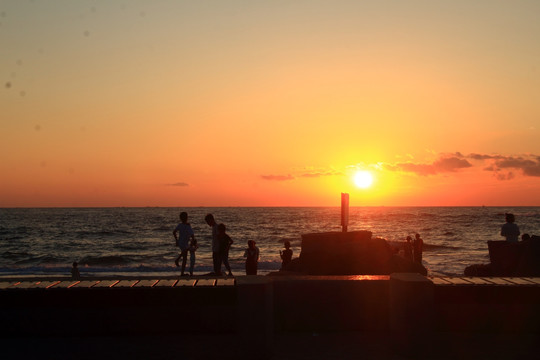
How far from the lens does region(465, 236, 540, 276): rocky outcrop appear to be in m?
10.8

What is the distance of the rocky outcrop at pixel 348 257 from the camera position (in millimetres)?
12023

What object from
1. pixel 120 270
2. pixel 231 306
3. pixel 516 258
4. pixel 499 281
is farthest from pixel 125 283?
pixel 120 270

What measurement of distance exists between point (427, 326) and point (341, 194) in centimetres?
965

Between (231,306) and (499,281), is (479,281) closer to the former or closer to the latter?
(499,281)

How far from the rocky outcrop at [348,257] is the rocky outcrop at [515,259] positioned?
1.95m

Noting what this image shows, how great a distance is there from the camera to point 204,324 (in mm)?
6562

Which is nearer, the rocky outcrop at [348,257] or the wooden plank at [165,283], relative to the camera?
the wooden plank at [165,283]

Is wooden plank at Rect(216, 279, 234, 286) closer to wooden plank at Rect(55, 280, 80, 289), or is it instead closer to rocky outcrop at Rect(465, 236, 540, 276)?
wooden plank at Rect(55, 280, 80, 289)

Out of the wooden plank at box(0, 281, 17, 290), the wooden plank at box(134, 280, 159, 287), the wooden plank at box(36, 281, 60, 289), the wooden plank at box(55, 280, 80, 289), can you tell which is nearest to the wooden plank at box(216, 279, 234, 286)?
the wooden plank at box(134, 280, 159, 287)

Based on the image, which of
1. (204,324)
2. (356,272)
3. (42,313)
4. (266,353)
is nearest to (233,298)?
(204,324)

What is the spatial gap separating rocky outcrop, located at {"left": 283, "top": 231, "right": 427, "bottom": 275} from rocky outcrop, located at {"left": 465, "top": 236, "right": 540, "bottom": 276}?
1953mm

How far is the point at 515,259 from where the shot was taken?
12156mm

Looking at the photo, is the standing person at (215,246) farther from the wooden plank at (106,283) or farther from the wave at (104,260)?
the wave at (104,260)

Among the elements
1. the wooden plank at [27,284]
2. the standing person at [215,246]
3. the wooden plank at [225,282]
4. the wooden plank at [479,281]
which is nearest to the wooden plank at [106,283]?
the wooden plank at [27,284]
